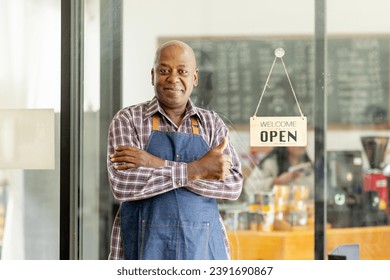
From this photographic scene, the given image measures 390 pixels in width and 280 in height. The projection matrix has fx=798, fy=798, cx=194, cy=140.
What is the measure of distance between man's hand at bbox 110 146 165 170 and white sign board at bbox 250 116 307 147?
1.41 feet

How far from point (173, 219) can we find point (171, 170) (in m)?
0.20

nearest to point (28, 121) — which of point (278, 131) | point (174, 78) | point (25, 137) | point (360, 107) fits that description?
point (25, 137)

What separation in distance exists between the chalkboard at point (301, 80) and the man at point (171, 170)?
0.08 meters

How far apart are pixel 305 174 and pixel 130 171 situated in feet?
2.40

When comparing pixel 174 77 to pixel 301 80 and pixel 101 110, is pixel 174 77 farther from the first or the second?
pixel 301 80

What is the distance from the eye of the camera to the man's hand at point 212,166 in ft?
10.1

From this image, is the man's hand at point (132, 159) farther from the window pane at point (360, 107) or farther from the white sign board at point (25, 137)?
the window pane at point (360, 107)

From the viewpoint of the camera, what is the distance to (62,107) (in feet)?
11.1

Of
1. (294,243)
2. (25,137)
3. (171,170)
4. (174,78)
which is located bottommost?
(294,243)

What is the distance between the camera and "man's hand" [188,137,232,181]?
3078mm

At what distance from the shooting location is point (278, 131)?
10.6 ft

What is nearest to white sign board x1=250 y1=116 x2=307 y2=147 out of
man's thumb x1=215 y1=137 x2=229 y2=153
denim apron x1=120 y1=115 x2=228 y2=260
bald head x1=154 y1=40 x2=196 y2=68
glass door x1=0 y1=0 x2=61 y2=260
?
man's thumb x1=215 y1=137 x2=229 y2=153

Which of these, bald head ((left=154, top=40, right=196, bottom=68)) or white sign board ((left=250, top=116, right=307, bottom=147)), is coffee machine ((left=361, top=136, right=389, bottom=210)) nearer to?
white sign board ((left=250, top=116, right=307, bottom=147))
